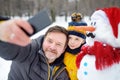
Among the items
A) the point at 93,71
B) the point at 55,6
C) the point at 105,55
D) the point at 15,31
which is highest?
the point at 15,31

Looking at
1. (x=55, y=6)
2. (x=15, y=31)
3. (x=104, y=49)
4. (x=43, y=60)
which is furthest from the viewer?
(x=55, y=6)

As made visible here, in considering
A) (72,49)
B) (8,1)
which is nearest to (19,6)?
(8,1)

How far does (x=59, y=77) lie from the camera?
2.27 metres

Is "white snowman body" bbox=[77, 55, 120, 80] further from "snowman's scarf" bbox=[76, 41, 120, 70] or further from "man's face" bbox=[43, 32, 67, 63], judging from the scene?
"man's face" bbox=[43, 32, 67, 63]

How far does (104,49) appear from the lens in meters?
2.04

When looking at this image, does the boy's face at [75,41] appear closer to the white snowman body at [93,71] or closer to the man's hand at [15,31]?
the white snowman body at [93,71]

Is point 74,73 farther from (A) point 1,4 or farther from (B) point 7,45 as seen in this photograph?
(A) point 1,4

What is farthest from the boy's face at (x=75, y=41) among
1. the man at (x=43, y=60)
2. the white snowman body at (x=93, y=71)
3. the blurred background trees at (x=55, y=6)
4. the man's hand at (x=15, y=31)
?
the blurred background trees at (x=55, y=6)

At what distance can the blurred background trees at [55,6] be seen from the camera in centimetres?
2954

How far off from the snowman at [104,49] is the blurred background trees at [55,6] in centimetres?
2571

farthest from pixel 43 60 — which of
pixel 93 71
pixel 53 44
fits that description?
pixel 93 71

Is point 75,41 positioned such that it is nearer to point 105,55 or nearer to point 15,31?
point 105,55

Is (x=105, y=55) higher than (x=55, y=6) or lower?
higher

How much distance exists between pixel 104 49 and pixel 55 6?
99.2ft
